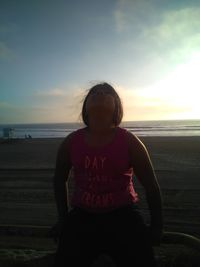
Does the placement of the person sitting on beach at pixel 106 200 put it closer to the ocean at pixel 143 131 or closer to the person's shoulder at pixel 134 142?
the person's shoulder at pixel 134 142

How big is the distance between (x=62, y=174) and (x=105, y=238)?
57cm

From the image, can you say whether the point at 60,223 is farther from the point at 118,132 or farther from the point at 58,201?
the point at 118,132

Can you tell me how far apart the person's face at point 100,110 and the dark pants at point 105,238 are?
1.92ft

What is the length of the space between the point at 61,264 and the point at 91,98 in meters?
1.08

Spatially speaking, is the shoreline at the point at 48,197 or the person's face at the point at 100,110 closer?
the person's face at the point at 100,110

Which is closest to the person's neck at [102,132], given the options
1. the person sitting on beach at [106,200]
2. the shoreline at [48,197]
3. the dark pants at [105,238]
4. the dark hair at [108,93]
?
the person sitting on beach at [106,200]

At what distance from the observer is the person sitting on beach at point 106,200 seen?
102 inches

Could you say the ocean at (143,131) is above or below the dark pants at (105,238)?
below

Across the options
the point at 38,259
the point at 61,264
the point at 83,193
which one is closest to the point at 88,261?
the point at 61,264

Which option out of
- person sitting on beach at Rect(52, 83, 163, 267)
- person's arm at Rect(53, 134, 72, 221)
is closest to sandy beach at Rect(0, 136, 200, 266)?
person's arm at Rect(53, 134, 72, 221)

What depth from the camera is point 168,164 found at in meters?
16.1

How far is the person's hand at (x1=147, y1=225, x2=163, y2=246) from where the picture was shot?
102 inches

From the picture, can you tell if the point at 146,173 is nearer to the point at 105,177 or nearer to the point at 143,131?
the point at 105,177

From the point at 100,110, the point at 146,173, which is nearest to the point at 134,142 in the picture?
the point at 146,173
